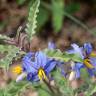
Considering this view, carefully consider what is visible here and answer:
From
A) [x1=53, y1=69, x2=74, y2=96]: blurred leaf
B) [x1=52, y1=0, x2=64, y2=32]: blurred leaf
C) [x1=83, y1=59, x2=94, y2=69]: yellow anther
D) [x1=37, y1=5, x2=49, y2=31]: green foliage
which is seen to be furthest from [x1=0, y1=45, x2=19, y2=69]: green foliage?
[x1=37, y1=5, x2=49, y2=31]: green foliage

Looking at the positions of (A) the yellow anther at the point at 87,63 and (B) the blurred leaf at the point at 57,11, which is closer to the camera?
(A) the yellow anther at the point at 87,63

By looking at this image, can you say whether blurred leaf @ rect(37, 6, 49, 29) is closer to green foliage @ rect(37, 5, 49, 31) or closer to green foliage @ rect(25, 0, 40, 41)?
green foliage @ rect(37, 5, 49, 31)

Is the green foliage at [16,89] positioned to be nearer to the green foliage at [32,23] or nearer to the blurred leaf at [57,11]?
the green foliage at [32,23]

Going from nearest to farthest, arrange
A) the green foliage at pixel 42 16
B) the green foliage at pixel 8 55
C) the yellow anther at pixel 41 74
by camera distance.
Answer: the green foliage at pixel 8 55
the yellow anther at pixel 41 74
the green foliage at pixel 42 16

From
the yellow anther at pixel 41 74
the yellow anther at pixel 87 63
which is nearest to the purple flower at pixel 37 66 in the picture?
the yellow anther at pixel 41 74

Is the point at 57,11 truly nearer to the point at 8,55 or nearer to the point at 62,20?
the point at 62,20

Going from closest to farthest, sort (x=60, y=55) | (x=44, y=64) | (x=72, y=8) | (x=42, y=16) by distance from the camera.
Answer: (x=60, y=55), (x=44, y=64), (x=42, y=16), (x=72, y=8)

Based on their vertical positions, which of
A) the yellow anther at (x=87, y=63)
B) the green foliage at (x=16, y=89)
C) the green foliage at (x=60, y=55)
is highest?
the green foliage at (x=60, y=55)

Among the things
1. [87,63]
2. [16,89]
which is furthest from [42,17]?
[16,89]

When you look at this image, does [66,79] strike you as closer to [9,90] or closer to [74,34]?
[9,90]
